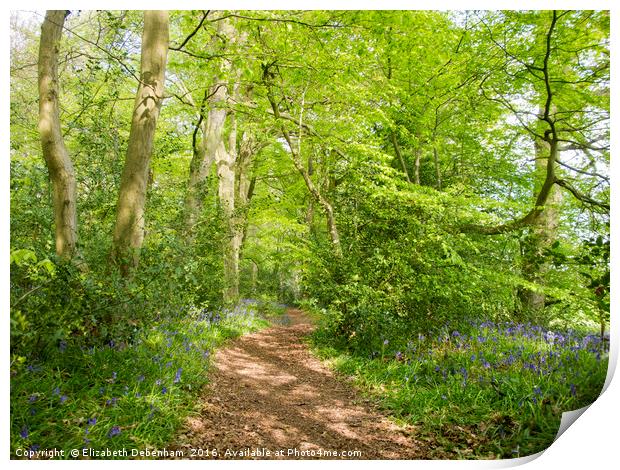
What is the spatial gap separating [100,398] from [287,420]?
1356mm

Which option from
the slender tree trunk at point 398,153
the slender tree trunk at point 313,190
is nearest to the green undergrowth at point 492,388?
the slender tree trunk at point 313,190

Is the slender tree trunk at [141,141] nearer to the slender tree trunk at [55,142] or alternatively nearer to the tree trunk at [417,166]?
the slender tree trunk at [55,142]

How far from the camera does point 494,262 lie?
4.57 metres

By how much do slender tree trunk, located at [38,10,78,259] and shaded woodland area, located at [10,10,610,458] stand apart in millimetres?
18

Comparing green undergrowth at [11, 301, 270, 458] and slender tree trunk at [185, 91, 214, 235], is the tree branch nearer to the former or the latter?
green undergrowth at [11, 301, 270, 458]

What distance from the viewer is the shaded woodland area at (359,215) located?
274 cm

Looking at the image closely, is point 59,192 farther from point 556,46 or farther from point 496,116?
point 556,46


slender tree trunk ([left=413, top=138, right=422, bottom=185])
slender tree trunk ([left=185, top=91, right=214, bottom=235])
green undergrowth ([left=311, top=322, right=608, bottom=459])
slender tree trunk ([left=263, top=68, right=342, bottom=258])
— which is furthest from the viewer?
slender tree trunk ([left=263, top=68, right=342, bottom=258])

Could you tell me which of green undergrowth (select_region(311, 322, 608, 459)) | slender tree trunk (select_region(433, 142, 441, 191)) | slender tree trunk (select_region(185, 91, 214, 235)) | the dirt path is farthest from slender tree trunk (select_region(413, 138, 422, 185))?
slender tree trunk (select_region(185, 91, 214, 235))

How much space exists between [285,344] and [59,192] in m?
4.35

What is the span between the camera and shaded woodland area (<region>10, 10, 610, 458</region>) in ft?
8.98

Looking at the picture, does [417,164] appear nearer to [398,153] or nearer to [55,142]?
[398,153]

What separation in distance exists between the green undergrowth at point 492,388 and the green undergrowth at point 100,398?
5.75ft

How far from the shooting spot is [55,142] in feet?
10.6
